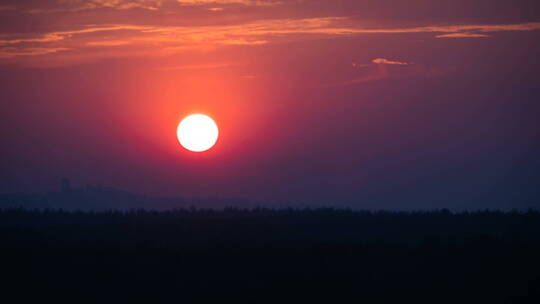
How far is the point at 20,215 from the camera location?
101 feet

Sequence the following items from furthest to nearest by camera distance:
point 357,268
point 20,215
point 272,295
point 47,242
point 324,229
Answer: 1. point 20,215
2. point 324,229
3. point 47,242
4. point 357,268
5. point 272,295

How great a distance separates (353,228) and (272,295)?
10.9m

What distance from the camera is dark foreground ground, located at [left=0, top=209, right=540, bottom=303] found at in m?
16.8

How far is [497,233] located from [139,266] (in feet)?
44.3

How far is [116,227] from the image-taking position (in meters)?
25.9

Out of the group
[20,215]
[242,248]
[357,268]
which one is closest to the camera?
[357,268]

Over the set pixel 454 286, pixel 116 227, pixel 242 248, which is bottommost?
pixel 454 286

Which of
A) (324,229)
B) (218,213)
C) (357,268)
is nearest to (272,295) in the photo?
(357,268)

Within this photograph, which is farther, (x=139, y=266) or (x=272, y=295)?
(x=139, y=266)

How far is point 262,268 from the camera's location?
1809 centimetres

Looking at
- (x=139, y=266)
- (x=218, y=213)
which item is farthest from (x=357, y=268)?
(x=218, y=213)

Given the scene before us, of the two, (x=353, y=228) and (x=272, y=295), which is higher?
(x=353, y=228)

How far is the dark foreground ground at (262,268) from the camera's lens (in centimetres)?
1683

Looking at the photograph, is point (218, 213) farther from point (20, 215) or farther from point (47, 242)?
point (47, 242)
